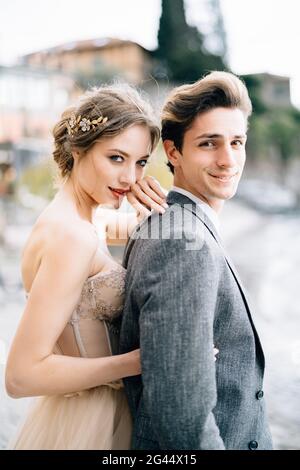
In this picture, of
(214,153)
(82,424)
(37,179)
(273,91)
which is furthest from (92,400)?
(273,91)

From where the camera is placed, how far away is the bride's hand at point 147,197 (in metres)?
1.16

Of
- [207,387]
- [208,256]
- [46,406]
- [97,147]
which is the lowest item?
[46,406]

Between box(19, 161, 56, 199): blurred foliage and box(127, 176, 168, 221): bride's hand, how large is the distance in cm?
713

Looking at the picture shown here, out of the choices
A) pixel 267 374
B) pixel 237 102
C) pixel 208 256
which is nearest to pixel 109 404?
pixel 208 256

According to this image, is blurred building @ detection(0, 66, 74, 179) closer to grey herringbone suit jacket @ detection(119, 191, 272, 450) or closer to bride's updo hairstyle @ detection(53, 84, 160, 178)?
bride's updo hairstyle @ detection(53, 84, 160, 178)

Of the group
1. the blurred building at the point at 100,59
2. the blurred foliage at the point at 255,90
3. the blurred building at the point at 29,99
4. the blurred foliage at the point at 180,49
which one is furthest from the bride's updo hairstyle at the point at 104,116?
the blurred building at the point at 100,59

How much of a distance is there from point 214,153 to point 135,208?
224 millimetres

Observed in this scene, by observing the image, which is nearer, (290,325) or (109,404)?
(109,404)

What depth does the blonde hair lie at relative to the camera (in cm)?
117

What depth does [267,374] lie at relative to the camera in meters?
4.06

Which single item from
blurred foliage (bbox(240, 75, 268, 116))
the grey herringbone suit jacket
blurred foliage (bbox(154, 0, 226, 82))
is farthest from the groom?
blurred foliage (bbox(154, 0, 226, 82))

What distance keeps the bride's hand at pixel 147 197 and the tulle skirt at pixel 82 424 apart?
17.5 inches
